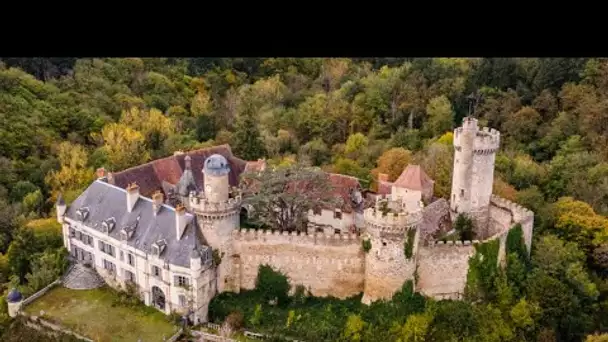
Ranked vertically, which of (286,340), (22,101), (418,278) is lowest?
(286,340)

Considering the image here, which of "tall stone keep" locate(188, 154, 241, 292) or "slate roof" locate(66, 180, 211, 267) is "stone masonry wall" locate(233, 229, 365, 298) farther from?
"slate roof" locate(66, 180, 211, 267)

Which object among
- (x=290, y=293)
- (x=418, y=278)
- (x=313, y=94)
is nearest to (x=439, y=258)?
(x=418, y=278)

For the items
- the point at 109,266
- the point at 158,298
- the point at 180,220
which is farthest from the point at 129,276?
the point at 180,220

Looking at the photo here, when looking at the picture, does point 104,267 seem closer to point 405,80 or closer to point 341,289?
point 341,289

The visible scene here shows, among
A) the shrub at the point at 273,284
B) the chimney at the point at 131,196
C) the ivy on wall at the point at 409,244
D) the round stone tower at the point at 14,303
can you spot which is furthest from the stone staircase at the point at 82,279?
the ivy on wall at the point at 409,244

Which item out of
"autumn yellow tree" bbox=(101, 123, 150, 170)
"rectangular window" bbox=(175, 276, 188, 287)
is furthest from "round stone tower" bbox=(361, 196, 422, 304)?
"autumn yellow tree" bbox=(101, 123, 150, 170)

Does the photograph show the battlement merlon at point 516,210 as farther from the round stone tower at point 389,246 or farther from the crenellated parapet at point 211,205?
the crenellated parapet at point 211,205
